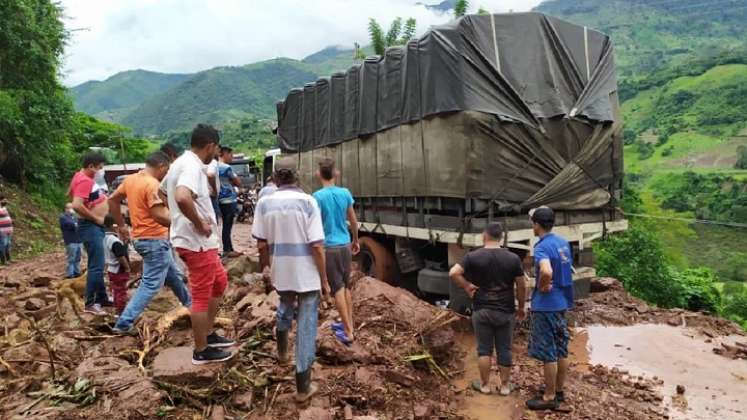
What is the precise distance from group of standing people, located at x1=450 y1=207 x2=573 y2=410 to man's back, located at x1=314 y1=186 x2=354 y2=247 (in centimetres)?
100

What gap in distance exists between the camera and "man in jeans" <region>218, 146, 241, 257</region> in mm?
7418

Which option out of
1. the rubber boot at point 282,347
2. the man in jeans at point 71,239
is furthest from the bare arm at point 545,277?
the man in jeans at point 71,239

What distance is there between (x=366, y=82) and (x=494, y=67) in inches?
86.8

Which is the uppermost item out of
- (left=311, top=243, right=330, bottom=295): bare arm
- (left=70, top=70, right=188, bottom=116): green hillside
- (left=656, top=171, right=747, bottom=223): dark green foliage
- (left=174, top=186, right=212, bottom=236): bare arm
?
(left=70, top=70, right=188, bottom=116): green hillside

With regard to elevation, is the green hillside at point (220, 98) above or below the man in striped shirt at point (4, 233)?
above

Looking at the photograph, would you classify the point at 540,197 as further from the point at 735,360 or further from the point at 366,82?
the point at 366,82

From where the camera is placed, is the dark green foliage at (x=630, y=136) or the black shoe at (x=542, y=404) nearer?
the black shoe at (x=542, y=404)

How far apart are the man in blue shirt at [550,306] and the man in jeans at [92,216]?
4.03 metres

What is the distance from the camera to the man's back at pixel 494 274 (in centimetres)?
421

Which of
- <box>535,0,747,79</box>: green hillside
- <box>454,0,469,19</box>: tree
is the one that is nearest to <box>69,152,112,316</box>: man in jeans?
<box>454,0,469,19</box>: tree

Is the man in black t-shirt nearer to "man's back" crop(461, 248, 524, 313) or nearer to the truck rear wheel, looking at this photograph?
"man's back" crop(461, 248, 524, 313)

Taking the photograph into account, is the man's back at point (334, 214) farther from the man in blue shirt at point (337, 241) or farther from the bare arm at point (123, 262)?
the bare arm at point (123, 262)

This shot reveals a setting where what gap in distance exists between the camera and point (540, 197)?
225 inches

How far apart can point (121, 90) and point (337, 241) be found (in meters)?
187
